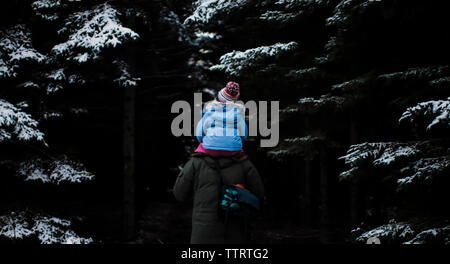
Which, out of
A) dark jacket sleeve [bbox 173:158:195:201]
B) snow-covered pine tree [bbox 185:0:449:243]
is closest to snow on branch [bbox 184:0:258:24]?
snow-covered pine tree [bbox 185:0:449:243]

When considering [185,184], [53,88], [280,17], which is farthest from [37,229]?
[280,17]

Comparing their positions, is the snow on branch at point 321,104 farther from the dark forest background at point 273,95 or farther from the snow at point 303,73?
the snow at point 303,73

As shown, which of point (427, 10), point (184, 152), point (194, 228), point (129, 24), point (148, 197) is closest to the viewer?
point (194, 228)

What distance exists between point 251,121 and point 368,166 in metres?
3.82

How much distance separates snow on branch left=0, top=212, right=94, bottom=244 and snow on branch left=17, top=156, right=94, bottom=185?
100 cm

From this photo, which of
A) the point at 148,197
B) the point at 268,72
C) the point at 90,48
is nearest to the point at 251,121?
the point at 268,72

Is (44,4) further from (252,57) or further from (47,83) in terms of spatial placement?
(252,57)

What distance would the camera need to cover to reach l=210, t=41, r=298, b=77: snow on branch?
782 cm

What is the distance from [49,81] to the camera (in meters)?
9.76

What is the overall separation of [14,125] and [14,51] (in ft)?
7.68

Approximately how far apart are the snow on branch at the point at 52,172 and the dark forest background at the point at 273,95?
0.04 metres

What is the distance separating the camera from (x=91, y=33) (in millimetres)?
9391

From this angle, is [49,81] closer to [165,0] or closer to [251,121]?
[165,0]

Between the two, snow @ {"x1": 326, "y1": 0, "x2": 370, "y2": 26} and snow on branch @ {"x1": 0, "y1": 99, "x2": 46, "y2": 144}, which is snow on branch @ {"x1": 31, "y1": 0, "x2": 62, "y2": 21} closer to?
snow on branch @ {"x1": 0, "y1": 99, "x2": 46, "y2": 144}
